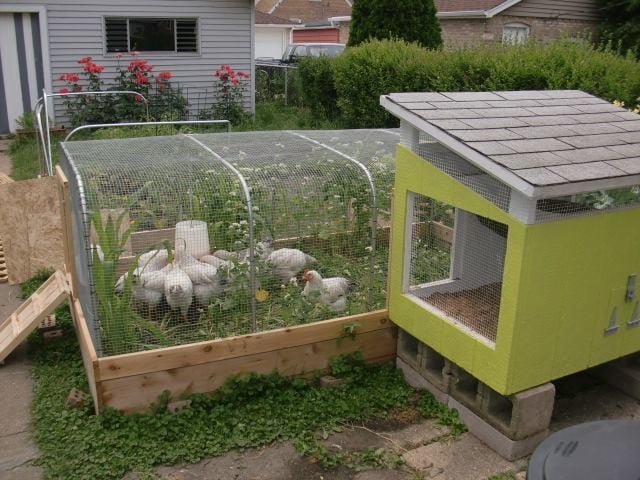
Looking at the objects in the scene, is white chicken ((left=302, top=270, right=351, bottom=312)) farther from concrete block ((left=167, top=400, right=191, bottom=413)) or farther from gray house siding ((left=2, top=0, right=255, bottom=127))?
gray house siding ((left=2, top=0, right=255, bottom=127))

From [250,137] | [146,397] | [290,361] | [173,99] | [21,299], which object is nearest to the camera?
[146,397]

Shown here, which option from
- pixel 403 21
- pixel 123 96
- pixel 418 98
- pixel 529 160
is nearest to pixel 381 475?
pixel 529 160

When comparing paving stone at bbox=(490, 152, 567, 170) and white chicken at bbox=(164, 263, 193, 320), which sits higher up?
paving stone at bbox=(490, 152, 567, 170)

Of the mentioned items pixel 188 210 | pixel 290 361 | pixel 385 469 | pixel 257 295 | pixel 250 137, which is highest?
pixel 250 137

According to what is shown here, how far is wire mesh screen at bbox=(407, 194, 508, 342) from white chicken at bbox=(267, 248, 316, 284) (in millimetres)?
810

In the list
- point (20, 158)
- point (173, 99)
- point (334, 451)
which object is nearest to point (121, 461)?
point (334, 451)

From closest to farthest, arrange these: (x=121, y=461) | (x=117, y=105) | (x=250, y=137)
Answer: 1. (x=121, y=461)
2. (x=250, y=137)
3. (x=117, y=105)

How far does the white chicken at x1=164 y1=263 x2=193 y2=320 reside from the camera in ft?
14.2

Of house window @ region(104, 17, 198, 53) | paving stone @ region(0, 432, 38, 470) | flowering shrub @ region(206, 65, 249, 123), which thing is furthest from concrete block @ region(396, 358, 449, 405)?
house window @ region(104, 17, 198, 53)

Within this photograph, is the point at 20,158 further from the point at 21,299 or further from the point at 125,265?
the point at 125,265

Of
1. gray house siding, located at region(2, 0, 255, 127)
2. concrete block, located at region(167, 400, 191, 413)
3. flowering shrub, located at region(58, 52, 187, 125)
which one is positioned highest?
gray house siding, located at region(2, 0, 255, 127)

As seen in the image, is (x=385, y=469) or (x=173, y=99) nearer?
(x=385, y=469)

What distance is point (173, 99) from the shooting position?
1355 centimetres

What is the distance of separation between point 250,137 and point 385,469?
3.11 metres
